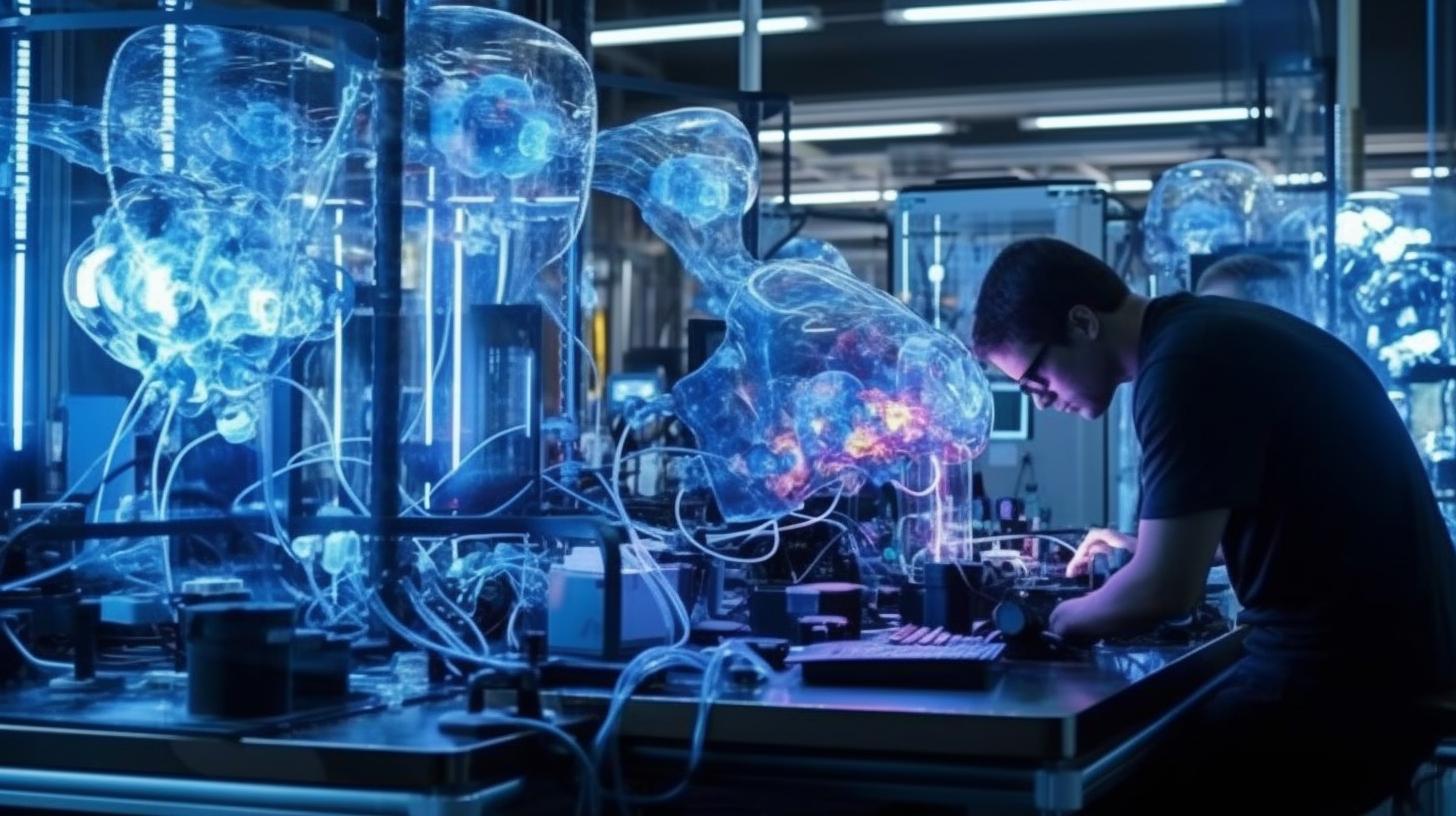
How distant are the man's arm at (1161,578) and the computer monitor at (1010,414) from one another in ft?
13.3

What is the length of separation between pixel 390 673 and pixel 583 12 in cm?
174

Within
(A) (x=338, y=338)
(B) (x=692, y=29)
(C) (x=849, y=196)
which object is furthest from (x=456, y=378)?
(C) (x=849, y=196)

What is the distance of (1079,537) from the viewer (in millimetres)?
3500

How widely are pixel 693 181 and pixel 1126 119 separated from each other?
898cm

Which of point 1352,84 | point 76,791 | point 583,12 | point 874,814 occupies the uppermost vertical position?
point 1352,84

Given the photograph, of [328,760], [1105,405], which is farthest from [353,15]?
[1105,405]

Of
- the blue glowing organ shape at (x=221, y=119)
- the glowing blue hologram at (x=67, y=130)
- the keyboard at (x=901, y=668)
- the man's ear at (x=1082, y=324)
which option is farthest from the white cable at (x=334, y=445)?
the man's ear at (x=1082, y=324)

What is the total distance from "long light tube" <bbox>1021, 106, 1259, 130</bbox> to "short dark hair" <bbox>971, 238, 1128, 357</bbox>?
27.8ft

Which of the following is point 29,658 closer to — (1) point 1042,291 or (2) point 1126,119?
(1) point 1042,291

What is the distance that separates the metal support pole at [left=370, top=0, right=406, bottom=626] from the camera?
2.39m

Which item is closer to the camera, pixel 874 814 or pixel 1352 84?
pixel 874 814

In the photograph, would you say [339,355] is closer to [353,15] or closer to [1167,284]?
[353,15]

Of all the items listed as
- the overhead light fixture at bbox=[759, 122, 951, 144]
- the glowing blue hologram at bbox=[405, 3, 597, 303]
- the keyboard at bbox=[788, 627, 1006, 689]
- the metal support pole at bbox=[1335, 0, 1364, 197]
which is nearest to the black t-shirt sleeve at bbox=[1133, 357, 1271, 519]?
the keyboard at bbox=[788, 627, 1006, 689]

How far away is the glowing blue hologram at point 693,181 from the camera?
340 cm
